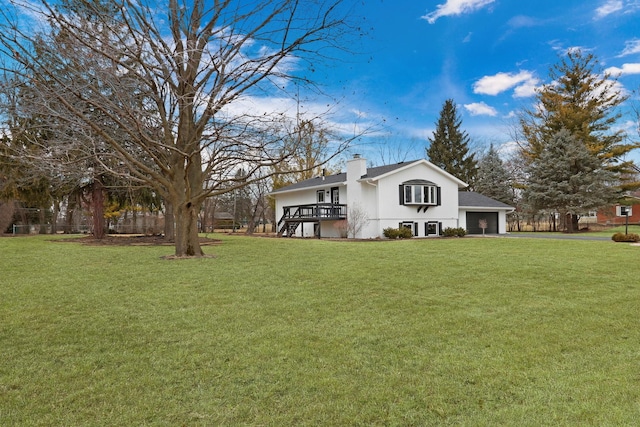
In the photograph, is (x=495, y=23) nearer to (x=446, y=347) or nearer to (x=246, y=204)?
(x=446, y=347)

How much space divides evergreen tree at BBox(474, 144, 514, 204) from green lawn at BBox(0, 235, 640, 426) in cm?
3332

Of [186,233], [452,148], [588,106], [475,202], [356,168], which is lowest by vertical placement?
[186,233]

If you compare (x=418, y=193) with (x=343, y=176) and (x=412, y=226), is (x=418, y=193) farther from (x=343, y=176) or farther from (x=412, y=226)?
(x=343, y=176)

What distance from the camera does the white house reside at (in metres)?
23.2

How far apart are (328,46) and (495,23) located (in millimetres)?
9973

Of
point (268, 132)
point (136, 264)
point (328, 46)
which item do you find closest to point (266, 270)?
point (136, 264)

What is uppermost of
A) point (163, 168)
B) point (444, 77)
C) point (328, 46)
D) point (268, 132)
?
point (444, 77)

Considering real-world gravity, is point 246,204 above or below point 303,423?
→ above

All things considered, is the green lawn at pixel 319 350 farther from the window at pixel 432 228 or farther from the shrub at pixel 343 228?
the window at pixel 432 228

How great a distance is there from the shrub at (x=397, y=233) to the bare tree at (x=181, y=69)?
11.6 m

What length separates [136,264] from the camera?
9.74 meters

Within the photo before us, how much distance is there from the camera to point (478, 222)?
1117 inches

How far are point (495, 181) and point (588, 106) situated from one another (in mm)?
9862

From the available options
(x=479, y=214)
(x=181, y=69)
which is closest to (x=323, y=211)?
(x=479, y=214)
